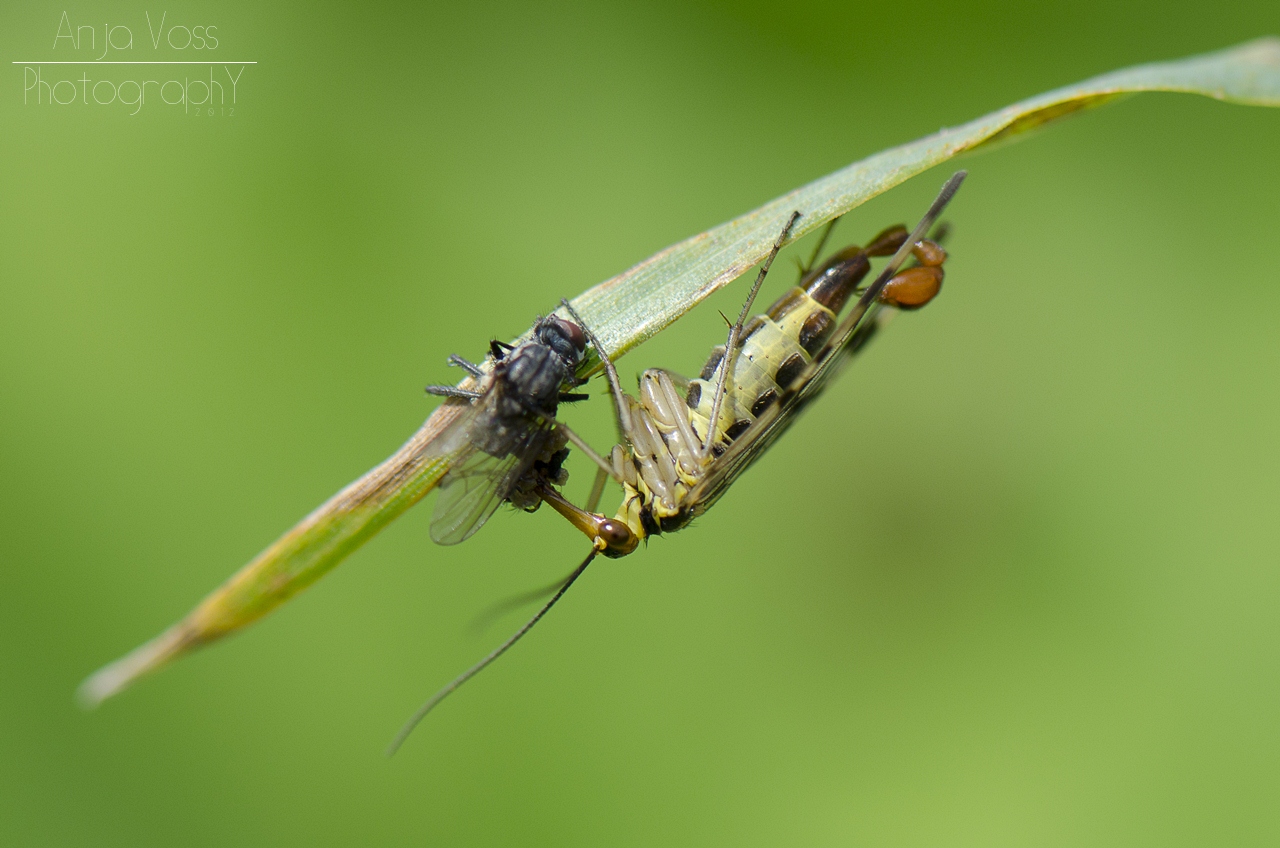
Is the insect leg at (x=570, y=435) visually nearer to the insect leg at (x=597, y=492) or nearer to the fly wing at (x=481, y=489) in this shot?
the fly wing at (x=481, y=489)

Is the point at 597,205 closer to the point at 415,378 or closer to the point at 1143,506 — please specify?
the point at 415,378

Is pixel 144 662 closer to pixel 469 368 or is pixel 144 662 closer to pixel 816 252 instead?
pixel 469 368

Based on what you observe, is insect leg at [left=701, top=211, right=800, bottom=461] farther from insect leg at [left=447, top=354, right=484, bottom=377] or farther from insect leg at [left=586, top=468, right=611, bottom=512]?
insect leg at [left=447, top=354, right=484, bottom=377]

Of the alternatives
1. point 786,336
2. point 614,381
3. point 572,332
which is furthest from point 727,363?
point 572,332

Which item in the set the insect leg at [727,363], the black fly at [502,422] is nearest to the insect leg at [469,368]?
the black fly at [502,422]

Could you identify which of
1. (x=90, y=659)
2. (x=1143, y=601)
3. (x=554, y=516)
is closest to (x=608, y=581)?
(x=554, y=516)

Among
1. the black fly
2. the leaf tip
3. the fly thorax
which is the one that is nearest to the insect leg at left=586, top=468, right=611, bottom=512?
the black fly

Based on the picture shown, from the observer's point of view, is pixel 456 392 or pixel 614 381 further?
pixel 614 381
